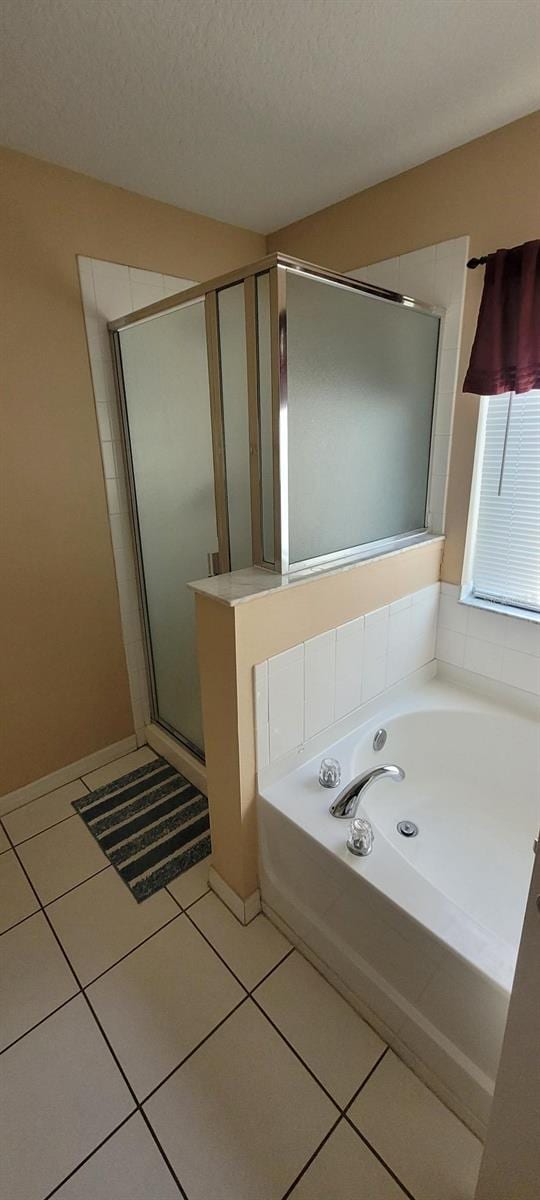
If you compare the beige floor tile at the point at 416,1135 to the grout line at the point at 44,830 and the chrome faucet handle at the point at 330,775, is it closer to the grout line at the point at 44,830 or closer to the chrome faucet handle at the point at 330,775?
the chrome faucet handle at the point at 330,775

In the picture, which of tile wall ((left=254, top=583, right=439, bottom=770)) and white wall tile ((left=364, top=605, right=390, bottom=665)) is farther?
white wall tile ((left=364, top=605, right=390, bottom=665))

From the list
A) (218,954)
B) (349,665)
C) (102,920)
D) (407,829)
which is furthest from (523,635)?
(102,920)

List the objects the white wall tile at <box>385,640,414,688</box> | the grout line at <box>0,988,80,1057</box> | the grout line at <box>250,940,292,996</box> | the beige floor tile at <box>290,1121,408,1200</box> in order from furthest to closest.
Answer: the white wall tile at <box>385,640,414,688</box>, the grout line at <box>250,940,292,996</box>, the grout line at <box>0,988,80,1057</box>, the beige floor tile at <box>290,1121,408,1200</box>

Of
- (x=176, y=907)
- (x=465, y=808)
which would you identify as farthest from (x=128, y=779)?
(x=465, y=808)

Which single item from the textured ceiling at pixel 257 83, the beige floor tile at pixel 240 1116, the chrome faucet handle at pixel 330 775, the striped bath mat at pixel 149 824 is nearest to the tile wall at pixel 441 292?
the textured ceiling at pixel 257 83

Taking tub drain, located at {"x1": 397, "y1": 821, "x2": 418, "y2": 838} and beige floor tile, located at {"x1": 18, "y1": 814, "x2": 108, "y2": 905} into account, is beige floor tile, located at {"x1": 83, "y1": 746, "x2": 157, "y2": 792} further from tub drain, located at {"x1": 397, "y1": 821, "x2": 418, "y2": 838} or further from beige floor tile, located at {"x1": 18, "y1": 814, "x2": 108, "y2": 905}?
tub drain, located at {"x1": 397, "y1": 821, "x2": 418, "y2": 838}

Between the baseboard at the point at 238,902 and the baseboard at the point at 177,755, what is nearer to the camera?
the baseboard at the point at 238,902

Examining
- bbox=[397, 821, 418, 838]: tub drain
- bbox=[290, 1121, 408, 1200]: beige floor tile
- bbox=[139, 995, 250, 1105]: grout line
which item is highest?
bbox=[397, 821, 418, 838]: tub drain

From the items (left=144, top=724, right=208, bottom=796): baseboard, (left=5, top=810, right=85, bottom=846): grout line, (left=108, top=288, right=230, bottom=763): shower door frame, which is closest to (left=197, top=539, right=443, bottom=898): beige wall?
(left=108, top=288, right=230, bottom=763): shower door frame

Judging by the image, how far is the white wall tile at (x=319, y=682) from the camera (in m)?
1.41

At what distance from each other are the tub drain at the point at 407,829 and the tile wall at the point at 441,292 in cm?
108

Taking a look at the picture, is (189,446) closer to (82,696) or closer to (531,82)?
(82,696)

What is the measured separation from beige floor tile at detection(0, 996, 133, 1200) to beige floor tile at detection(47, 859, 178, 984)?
0.13 meters

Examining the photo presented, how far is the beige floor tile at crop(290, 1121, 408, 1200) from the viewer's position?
950 mm
